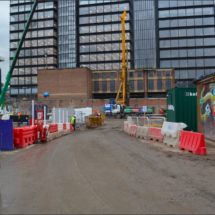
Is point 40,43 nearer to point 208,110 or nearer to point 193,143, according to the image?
point 208,110

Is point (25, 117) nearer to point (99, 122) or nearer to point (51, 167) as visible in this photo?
point (99, 122)

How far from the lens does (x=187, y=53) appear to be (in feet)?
244

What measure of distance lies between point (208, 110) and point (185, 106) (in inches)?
96.9

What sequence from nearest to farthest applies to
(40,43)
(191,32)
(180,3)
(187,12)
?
(191,32), (187,12), (180,3), (40,43)

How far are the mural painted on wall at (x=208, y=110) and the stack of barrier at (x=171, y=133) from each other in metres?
3.29

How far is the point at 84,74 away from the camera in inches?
2485

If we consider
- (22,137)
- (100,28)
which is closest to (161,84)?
(100,28)

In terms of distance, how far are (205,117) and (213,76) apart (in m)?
2.71

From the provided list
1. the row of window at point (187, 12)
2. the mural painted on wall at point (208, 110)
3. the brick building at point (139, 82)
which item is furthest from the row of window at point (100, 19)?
the mural painted on wall at point (208, 110)

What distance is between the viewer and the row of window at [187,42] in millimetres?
73281

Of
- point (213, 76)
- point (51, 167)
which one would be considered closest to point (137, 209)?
point (51, 167)

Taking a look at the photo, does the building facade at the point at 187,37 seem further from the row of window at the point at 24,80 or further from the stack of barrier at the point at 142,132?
the stack of barrier at the point at 142,132

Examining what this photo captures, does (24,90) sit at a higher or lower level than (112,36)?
lower

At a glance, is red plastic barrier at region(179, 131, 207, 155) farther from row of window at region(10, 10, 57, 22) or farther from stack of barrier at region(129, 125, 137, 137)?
row of window at region(10, 10, 57, 22)
